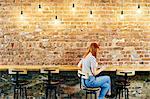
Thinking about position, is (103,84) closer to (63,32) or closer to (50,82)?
(50,82)

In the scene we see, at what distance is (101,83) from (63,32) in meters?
1.64

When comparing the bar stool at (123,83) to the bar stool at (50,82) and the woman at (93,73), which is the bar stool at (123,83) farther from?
the bar stool at (50,82)

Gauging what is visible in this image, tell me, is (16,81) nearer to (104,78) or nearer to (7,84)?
(7,84)

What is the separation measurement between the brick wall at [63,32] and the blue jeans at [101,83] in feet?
3.39

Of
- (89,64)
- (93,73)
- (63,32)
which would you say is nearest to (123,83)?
(93,73)

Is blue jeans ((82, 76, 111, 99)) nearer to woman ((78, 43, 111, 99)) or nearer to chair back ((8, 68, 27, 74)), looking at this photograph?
woman ((78, 43, 111, 99))

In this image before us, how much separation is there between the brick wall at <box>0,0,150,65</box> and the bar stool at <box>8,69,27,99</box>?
0.60 m

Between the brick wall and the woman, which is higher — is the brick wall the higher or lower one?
the higher one

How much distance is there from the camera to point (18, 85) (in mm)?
7594

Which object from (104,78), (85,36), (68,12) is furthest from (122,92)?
(68,12)

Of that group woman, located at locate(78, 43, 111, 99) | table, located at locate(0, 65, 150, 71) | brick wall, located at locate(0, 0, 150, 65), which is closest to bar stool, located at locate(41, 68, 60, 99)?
table, located at locate(0, 65, 150, 71)

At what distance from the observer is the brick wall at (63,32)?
8.31 m

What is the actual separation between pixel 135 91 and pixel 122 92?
33cm

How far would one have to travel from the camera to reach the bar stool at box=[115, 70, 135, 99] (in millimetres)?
7352
